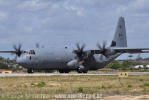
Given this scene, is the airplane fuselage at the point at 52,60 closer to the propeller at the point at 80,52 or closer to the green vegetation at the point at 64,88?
the propeller at the point at 80,52

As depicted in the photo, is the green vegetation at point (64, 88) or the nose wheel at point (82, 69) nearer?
the green vegetation at point (64, 88)

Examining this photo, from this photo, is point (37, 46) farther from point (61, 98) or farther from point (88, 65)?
point (61, 98)

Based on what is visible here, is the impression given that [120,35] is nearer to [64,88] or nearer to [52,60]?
[52,60]

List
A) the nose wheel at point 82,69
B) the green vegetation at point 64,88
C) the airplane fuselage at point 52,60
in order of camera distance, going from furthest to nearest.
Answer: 1. the nose wheel at point 82,69
2. the airplane fuselage at point 52,60
3. the green vegetation at point 64,88

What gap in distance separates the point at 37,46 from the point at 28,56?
6155 mm

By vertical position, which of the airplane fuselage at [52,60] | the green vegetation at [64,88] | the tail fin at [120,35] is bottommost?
the green vegetation at [64,88]

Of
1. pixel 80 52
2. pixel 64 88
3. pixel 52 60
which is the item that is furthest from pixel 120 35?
pixel 64 88

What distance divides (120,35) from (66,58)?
1592 centimetres

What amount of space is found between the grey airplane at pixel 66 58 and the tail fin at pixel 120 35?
666cm

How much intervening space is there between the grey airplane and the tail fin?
21.8ft

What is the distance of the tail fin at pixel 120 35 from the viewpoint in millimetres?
72688

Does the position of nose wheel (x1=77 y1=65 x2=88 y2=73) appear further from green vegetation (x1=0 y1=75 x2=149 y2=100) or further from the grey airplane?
green vegetation (x1=0 y1=75 x2=149 y2=100)

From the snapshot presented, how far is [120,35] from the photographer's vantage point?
7325 cm

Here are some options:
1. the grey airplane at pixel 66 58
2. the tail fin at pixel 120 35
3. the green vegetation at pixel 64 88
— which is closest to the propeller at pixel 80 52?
the grey airplane at pixel 66 58
